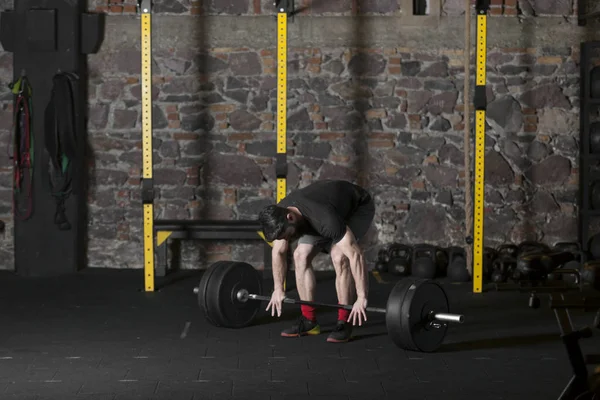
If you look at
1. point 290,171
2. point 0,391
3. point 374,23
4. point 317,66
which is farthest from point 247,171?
point 0,391

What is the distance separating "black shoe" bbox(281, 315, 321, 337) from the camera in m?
5.75

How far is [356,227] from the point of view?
232 inches

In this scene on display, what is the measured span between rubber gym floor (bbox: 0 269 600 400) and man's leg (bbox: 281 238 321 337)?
88 mm

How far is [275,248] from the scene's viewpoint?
565 cm

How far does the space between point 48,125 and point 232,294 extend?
291 cm

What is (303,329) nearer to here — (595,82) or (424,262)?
(424,262)

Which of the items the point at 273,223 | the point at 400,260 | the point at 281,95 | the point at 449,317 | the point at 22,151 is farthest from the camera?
the point at 22,151

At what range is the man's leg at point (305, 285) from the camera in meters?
5.74

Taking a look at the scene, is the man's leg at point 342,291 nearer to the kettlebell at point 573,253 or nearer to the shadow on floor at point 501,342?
the shadow on floor at point 501,342

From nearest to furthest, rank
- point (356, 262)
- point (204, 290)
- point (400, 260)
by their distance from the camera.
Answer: point (356, 262), point (204, 290), point (400, 260)

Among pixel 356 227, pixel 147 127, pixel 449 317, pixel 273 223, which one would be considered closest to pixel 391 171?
pixel 147 127

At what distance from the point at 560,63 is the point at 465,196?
1.37 m

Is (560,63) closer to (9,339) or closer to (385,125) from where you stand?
(385,125)

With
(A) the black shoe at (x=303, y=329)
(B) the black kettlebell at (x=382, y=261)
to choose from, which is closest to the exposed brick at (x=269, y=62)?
(B) the black kettlebell at (x=382, y=261)
